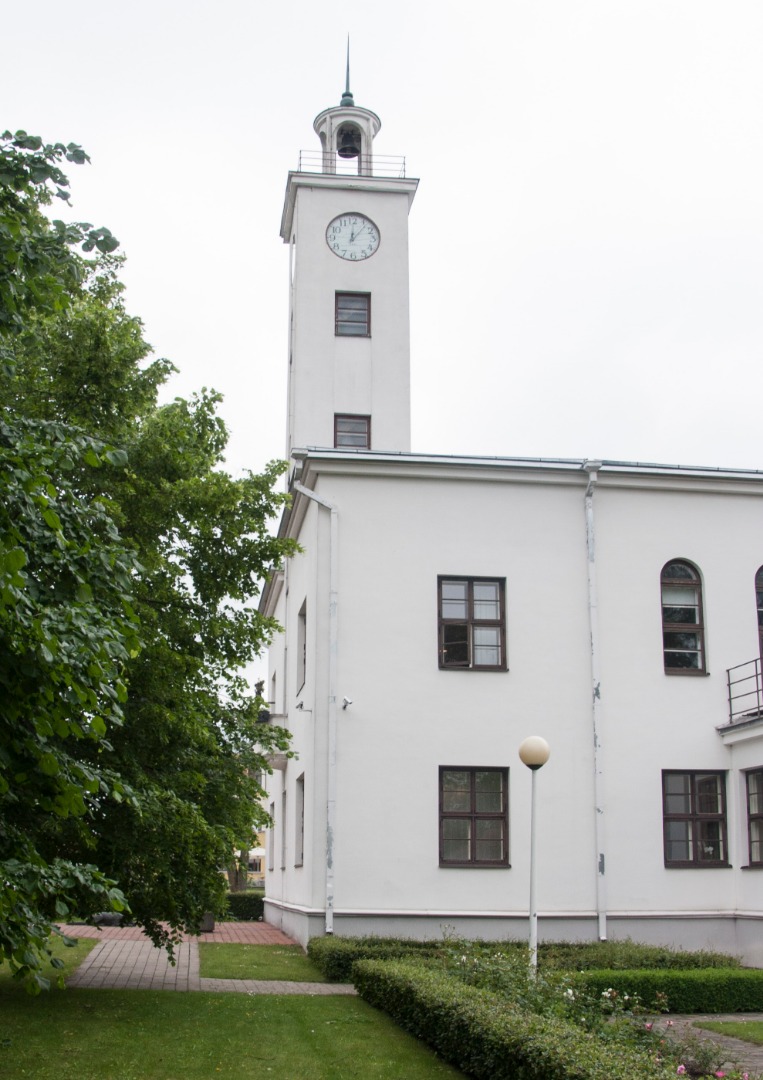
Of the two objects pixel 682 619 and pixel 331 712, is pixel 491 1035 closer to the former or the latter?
pixel 331 712

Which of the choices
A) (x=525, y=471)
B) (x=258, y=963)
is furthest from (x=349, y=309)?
(x=258, y=963)

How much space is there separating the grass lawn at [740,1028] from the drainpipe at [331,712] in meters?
6.48

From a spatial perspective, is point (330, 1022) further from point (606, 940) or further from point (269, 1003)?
point (606, 940)

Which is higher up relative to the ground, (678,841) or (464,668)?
(464,668)

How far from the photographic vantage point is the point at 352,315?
98.9 ft

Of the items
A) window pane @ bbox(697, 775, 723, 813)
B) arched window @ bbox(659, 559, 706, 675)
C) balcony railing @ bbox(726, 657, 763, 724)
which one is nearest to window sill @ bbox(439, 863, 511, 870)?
window pane @ bbox(697, 775, 723, 813)

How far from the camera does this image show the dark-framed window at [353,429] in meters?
29.0

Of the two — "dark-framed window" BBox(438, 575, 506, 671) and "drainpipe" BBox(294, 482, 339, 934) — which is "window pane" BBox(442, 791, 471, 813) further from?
"dark-framed window" BBox(438, 575, 506, 671)

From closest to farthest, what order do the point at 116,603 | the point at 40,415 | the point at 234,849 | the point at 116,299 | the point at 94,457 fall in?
the point at 94,457 → the point at 116,603 → the point at 40,415 → the point at 234,849 → the point at 116,299

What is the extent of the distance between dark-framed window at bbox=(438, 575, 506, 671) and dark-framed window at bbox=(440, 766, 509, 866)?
1.85 metres

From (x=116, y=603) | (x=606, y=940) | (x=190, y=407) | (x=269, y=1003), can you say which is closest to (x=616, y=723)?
(x=606, y=940)

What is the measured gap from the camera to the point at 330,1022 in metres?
12.7

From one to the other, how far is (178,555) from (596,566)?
8900 mm

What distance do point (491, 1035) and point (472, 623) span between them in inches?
442
